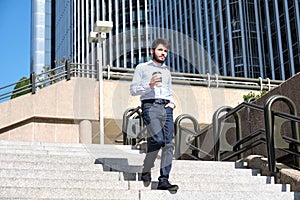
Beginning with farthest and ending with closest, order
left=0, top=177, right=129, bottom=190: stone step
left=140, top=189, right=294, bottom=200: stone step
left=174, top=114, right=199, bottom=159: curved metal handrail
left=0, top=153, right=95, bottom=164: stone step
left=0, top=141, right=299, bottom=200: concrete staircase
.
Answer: left=174, top=114, right=199, bottom=159: curved metal handrail
left=0, top=153, right=95, bottom=164: stone step
left=0, top=177, right=129, bottom=190: stone step
left=140, top=189, right=294, bottom=200: stone step
left=0, top=141, right=299, bottom=200: concrete staircase

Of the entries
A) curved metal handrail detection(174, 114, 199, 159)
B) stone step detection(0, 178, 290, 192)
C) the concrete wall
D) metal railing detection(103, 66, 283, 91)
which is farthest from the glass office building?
stone step detection(0, 178, 290, 192)

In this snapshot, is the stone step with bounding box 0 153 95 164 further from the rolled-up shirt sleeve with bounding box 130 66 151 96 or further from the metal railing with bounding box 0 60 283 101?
the metal railing with bounding box 0 60 283 101

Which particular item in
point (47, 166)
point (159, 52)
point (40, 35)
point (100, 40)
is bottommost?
point (47, 166)

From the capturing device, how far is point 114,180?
6867 millimetres

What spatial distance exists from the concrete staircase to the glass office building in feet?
110

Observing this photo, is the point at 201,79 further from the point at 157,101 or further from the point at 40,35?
the point at 40,35

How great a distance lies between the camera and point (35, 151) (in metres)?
8.84

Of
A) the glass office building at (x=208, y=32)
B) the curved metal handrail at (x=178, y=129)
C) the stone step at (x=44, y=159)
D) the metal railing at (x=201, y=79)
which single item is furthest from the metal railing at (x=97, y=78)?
the glass office building at (x=208, y=32)

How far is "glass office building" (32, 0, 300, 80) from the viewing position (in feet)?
144

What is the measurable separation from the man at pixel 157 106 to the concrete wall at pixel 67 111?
12.4 meters

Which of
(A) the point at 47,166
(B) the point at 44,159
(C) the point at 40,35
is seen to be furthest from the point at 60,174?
(C) the point at 40,35

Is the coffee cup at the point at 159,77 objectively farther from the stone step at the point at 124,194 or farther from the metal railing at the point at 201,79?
the metal railing at the point at 201,79

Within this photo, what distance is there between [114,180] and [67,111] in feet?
41.6

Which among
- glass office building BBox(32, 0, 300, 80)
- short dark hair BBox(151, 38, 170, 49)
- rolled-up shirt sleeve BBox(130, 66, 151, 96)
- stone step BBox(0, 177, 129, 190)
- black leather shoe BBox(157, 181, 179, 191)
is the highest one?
glass office building BBox(32, 0, 300, 80)
